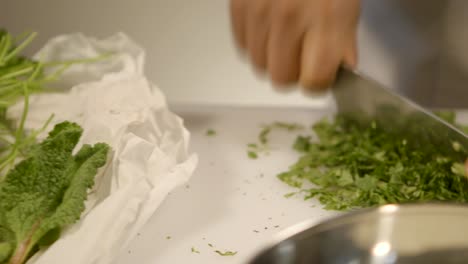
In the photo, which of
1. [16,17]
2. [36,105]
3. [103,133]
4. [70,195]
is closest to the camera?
[70,195]

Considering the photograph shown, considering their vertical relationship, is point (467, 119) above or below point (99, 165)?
below

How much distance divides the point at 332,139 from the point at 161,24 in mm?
872

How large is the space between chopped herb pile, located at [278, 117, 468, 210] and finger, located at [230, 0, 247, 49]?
0.20 meters

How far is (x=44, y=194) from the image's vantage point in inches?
24.4

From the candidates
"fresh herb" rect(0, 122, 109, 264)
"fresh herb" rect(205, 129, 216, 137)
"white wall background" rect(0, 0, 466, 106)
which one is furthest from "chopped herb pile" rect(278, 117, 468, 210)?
"white wall background" rect(0, 0, 466, 106)

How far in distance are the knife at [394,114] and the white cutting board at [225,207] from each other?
0.11 metres

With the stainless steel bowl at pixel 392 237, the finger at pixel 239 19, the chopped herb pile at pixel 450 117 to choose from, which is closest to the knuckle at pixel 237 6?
the finger at pixel 239 19

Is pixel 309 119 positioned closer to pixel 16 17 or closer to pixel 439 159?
pixel 439 159

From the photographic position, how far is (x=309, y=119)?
1.05 meters

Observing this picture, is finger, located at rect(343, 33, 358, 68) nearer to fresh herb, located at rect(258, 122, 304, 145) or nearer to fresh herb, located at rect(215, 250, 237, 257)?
fresh herb, located at rect(258, 122, 304, 145)

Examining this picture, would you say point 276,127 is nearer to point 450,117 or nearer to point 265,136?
point 265,136

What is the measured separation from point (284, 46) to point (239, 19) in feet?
0.42

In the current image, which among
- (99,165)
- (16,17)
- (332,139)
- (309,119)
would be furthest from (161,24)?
(99,165)

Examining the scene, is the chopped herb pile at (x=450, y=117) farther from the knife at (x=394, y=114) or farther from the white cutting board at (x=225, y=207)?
the knife at (x=394, y=114)
